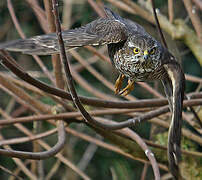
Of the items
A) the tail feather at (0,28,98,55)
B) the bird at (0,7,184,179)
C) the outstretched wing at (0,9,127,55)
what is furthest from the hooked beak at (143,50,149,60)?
the tail feather at (0,28,98,55)

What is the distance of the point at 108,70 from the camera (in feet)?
16.9

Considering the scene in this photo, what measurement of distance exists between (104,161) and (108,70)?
1116 mm

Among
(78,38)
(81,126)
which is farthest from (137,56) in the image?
(81,126)

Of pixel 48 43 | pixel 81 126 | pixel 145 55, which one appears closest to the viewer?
pixel 48 43

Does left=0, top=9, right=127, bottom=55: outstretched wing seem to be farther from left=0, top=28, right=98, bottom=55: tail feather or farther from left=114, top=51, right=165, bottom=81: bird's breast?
left=114, top=51, right=165, bottom=81: bird's breast

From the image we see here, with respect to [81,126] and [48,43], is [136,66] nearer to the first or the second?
[48,43]

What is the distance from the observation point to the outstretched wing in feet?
5.57

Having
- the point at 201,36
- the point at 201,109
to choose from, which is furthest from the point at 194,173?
the point at 201,36

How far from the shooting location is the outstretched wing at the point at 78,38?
170cm

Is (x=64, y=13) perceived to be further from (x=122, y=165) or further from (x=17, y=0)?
(x=122, y=165)

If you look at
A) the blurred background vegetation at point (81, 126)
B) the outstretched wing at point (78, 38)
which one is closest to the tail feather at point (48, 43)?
the outstretched wing at point (78, 38)

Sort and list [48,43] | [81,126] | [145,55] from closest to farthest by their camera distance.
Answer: [48,43] < [145,55] < [81,126]

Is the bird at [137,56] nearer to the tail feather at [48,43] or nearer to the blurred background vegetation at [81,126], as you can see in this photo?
the tail feather at [48,43]

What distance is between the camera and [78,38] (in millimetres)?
1949
